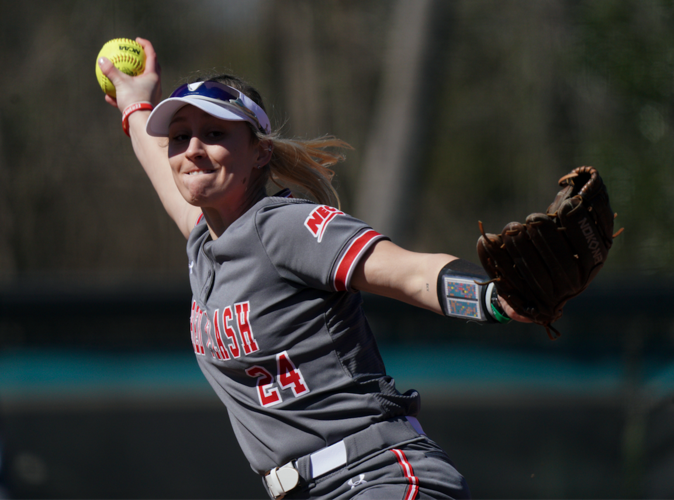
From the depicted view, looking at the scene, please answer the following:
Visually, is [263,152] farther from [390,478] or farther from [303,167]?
[390,478]

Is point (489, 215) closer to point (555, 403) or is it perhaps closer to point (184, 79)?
point (555, 403)

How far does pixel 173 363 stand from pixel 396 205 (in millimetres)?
3294

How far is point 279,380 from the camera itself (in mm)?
1619

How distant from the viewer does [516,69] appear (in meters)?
9.68

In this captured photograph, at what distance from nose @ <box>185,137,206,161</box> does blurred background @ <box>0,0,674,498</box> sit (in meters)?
0.43

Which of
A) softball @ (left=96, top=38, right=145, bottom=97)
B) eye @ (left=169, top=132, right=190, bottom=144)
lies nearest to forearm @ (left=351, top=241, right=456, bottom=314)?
eye @ (left=169, top=132, right=190, bottom=144)

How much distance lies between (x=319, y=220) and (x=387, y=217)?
16.8ft

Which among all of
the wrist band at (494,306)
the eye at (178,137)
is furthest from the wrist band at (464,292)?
the eye at (178,137)

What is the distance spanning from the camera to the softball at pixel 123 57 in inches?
98.5

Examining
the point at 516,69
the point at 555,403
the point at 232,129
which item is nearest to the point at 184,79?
the point at 232,129

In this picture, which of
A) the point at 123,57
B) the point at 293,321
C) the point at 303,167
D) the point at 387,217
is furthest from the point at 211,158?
the point at 387,217

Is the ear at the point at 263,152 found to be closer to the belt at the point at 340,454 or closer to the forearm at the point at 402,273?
the forearm at the point at 402,273

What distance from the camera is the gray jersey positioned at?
156 cm

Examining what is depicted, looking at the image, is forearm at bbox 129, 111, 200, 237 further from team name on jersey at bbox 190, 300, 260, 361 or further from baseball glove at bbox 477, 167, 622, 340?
baseball glove at bbox 477, 167, 622, 340
